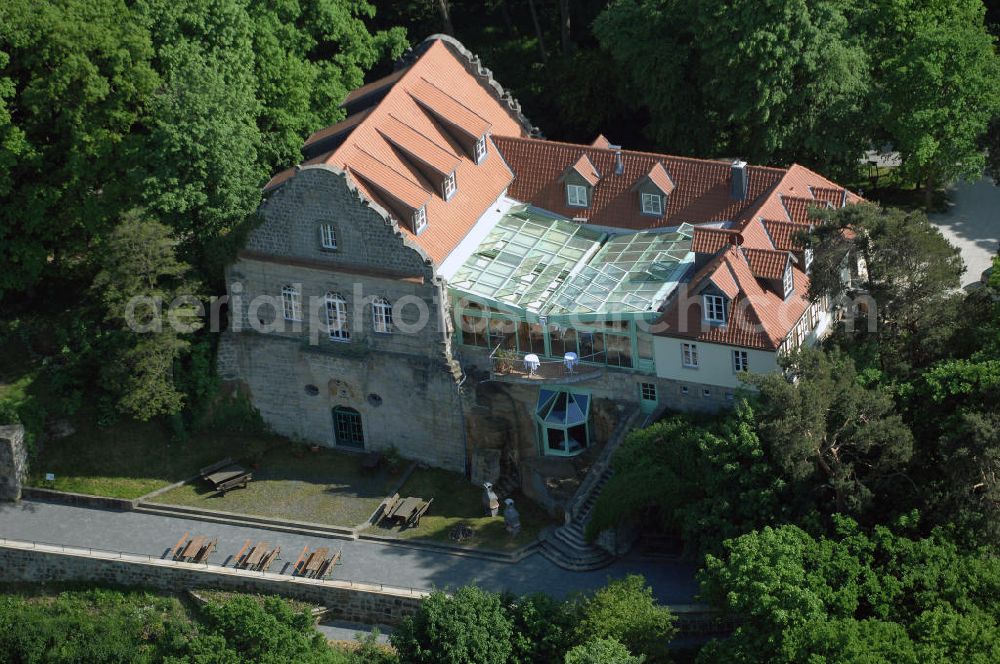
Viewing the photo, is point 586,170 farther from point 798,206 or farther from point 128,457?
point 128,457

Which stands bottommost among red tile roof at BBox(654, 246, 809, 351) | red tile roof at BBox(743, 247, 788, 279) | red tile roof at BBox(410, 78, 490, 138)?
red tile roof at BBox(654, 246, 809, 351)

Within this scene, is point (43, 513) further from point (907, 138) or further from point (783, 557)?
point (907, 138)

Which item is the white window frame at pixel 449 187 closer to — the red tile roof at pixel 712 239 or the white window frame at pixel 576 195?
the white window frame at pixel 576 195

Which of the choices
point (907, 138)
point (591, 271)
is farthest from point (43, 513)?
point (907, 138)

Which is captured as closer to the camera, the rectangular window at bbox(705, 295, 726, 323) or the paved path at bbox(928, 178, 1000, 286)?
the rectangular window at bbox(705, 295, 726, 323)

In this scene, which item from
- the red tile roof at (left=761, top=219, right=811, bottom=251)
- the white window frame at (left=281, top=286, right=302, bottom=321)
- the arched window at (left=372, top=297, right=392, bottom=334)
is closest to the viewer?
the red tile roof at (left=761, top=219, right=811, bottom=251)

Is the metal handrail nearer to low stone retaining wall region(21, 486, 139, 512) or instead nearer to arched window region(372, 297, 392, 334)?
low stone retaining wall region(21, 486, 139, 512)

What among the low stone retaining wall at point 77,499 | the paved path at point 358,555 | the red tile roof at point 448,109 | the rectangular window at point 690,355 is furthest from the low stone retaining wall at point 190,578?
the red tile roof at point 448,109

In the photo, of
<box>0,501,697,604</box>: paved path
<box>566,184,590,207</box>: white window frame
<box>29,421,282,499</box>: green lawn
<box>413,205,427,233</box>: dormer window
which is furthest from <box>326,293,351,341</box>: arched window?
<box>566,184,590,207</box>: white window frame
